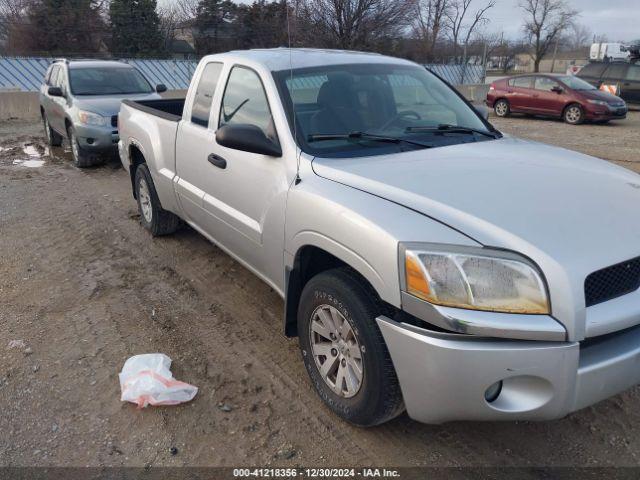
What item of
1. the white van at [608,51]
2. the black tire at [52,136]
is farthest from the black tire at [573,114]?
the white van at [608,51]

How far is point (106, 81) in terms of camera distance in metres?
9.94

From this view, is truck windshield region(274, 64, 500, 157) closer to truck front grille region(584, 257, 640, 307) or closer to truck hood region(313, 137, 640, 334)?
truck hood region(313, 137, 640, 334)

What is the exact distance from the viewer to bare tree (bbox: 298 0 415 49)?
1931 cm

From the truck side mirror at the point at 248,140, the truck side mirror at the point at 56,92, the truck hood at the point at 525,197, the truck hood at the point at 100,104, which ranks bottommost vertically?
the truck hood at the point at 100,104

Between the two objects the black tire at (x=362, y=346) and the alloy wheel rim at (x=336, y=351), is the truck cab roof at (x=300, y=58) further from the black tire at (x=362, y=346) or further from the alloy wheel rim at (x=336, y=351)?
the alloy wheel rim at (x=336, y=351)

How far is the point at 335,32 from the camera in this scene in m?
20.3

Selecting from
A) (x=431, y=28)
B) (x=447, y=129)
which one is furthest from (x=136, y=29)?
(x=447, y=129)

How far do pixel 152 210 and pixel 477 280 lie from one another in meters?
4.23

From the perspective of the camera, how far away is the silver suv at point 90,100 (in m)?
8.95

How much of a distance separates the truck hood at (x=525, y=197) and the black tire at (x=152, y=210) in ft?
9.75

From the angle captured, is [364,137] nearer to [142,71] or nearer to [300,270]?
A: [300,270]

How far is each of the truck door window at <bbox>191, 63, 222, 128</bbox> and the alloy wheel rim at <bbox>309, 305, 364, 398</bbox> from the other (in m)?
2.02

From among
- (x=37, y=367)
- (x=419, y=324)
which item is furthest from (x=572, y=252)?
(x=37, y=367)

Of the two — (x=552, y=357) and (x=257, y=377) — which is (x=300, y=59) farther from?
(x=552, y=357)
